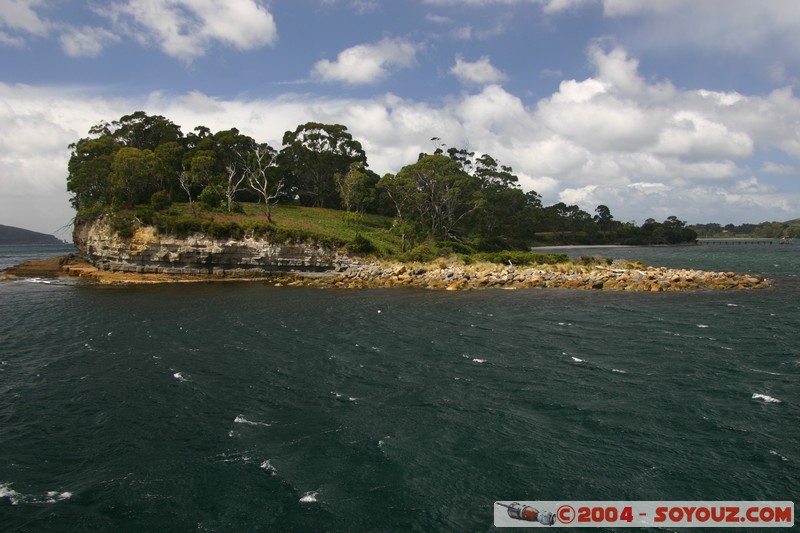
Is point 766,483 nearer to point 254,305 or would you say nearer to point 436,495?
point 436,495

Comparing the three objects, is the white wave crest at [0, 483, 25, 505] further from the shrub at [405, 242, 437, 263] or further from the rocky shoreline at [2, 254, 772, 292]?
the shrub at [405, 242, 437, 263]

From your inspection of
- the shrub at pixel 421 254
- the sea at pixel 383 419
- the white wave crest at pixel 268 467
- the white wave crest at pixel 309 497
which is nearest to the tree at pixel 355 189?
the shrub at pixel 421 254

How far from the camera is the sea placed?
11.9 metres

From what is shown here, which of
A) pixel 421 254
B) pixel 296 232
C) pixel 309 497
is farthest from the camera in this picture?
pixel 421 254

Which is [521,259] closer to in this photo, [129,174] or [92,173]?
[129,174]

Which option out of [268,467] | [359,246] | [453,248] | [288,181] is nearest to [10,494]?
[268,467]

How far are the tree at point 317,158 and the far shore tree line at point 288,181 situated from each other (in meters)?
0.19

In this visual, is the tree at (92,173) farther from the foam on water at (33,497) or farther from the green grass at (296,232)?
the foam on water at (33,497)

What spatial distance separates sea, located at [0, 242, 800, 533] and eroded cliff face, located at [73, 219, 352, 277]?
91.6 feet

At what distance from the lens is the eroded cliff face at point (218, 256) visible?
2339 inches

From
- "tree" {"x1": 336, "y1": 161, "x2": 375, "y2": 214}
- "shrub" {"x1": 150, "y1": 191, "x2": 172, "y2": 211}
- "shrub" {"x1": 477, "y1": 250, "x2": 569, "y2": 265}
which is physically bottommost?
"shrub" {"x1": 477, "y1": 250, "x2": 569, "y2": 265}

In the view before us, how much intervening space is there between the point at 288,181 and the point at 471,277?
178 ft

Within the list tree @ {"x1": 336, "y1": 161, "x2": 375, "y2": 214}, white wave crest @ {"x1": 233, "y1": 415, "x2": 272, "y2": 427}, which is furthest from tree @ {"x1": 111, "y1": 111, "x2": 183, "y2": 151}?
white wave crest @ {"x1": 233, "y1": 415, "x2": 272, "y2": 427}

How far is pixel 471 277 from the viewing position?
51.6m
